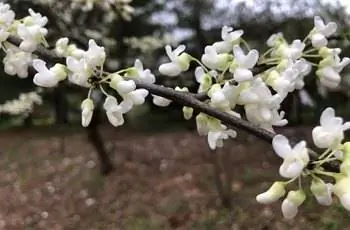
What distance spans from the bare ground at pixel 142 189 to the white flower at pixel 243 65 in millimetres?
2392

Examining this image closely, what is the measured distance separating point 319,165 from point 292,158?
0.8 inches

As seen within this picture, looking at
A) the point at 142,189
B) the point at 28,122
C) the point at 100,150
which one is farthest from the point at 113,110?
the point at 28,122

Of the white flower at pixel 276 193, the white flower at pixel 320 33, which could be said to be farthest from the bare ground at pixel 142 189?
the white flower at pixel 276 193

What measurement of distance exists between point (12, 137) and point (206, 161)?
80.5 inches

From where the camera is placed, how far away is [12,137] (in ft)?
18.4

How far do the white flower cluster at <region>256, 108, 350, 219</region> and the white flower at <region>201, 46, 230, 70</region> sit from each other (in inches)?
6.0

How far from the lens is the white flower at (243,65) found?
65 centimetres

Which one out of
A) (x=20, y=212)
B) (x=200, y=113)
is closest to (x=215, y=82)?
(x=200, y=113)

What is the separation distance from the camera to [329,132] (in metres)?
0.55

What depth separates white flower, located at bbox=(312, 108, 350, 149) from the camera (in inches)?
21.5

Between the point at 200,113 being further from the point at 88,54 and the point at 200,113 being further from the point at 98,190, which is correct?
the point at 98,190

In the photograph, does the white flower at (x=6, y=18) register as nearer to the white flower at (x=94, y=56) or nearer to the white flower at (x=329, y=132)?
the white flower at (x=94, y=56)

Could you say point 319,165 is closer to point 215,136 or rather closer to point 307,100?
point 215,136

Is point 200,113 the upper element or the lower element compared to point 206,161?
upper
